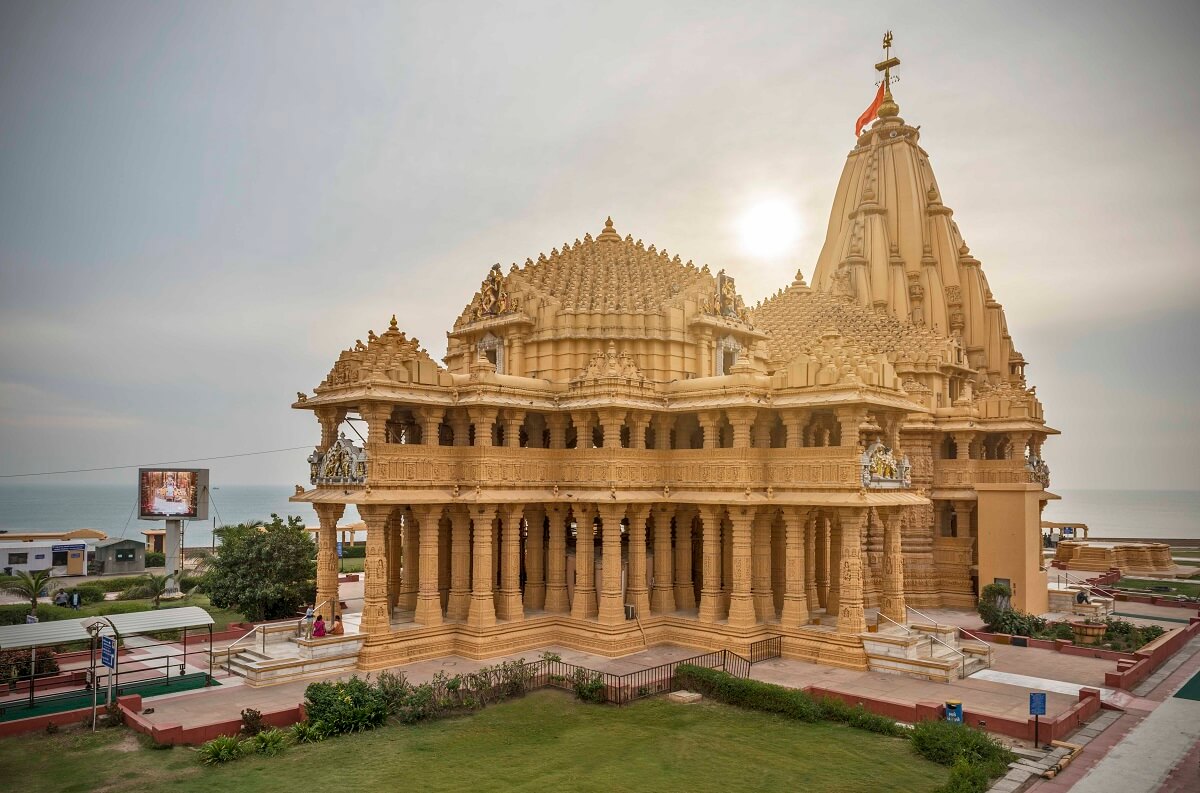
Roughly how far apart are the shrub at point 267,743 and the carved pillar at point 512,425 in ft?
37.6

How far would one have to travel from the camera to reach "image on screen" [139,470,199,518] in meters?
46.6

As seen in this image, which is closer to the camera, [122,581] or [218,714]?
[218,714]

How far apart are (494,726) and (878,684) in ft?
32.8

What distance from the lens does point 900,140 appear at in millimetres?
47781

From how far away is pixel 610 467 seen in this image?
26.2 metres

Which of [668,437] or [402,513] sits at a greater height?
[668,437]

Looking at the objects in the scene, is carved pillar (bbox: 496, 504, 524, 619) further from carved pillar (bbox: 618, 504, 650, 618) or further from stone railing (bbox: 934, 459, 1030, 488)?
stone railing (bbox: 934, 459, 1030, 488)

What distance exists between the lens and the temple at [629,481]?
79.2ft

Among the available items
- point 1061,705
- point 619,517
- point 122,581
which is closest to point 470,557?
point 619,517

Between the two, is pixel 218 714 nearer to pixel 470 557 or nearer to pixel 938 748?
pixel 470 557

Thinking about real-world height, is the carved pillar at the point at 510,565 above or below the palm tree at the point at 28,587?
above

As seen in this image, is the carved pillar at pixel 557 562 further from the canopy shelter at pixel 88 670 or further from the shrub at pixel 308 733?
the shrub at pixel 308 733

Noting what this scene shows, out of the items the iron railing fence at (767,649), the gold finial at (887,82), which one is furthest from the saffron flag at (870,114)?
the iron railing fence at (767,649)

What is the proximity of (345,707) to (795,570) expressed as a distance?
13451 millimetres
